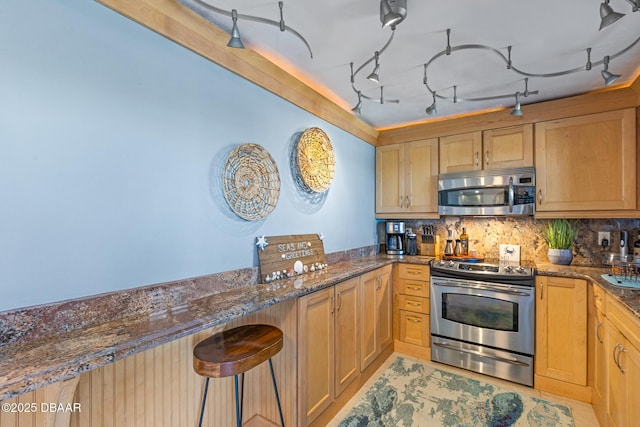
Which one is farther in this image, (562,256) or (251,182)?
(562,256)

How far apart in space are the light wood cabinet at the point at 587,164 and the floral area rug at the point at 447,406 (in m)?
1.59

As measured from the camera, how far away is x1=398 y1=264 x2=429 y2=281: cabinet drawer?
2867mm

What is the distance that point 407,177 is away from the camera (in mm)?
3307

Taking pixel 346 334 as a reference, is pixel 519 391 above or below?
below

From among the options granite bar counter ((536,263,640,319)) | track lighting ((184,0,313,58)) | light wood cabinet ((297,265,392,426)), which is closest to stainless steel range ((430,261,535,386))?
granite bar counter ((536,263,640,319))

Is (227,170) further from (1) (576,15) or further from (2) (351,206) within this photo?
(1) (576,15)

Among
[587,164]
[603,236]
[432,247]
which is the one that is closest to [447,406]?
[432,247]

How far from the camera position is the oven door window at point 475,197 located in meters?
2.79

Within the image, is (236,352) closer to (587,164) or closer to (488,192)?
(488,192)

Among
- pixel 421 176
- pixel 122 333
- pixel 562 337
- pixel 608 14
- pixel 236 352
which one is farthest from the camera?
pixel 421 176

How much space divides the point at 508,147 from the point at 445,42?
1551 mm

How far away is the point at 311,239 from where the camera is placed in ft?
7.73

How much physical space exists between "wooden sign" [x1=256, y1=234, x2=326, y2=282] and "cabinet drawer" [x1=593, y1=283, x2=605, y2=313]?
189 centimetres

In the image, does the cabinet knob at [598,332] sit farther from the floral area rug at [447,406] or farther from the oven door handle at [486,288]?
the floral area rug at [447,406]
